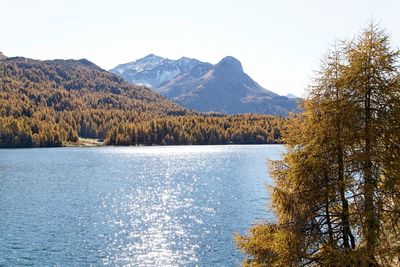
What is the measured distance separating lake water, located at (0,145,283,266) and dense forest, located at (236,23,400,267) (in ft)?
10.1

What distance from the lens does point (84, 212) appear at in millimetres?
77625

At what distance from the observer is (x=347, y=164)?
20.4 meters

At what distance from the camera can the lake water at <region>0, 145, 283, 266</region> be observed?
166 feet

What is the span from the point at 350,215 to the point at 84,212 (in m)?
65.2

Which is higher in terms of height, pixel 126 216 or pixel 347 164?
pixel 347 164

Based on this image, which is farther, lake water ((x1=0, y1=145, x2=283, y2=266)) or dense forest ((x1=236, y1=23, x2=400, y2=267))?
lake water ((x1=0, y1=145, x2=283, y2=266))

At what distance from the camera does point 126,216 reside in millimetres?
75188

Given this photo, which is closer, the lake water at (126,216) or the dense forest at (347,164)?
the dense forest at (347,164)

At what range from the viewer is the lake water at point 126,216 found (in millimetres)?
50562

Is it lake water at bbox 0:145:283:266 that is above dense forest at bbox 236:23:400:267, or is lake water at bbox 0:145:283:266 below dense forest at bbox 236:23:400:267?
below

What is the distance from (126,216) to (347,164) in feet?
198

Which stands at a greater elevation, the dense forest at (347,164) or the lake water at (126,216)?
the dense forest at (347,164)

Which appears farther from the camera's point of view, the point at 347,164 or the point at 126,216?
the point at 126,216

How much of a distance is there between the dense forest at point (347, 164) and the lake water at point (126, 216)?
3072 mm
